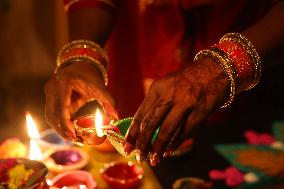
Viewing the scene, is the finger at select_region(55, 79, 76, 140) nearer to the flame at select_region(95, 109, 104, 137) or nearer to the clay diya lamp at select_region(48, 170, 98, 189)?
the flame at select_region(95, 109, 104, 137)

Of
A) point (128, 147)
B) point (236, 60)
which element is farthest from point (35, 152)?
point (236, 60)

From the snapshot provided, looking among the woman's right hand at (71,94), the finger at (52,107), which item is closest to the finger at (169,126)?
the woman's right hand at (71,94)

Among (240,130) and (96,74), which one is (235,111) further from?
(96,74)

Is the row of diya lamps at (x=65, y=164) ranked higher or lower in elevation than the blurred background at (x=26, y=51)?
lower

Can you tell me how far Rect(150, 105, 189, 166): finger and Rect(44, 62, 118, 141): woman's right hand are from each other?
33cm

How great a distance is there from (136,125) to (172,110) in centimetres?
11

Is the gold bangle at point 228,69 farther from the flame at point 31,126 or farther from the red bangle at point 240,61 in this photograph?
the flame at point 31,126

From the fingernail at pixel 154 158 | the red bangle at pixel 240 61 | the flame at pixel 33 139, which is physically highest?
the flame at pixel 33 139

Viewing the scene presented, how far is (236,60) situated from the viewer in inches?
43.3

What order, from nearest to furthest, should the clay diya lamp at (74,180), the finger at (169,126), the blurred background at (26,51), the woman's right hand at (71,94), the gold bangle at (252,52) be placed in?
the finger at (169,126), the gold bangle at (252,52), the woman's right hand at (71,94), the clay diya lamp at (74,180), the blurred background at (26,51)

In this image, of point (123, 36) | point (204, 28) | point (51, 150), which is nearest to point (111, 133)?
point (51, 150)

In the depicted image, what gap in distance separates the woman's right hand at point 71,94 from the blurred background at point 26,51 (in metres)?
2.70

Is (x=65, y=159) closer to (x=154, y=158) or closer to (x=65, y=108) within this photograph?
(x=65, y=108)

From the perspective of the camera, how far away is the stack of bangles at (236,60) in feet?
3.49
